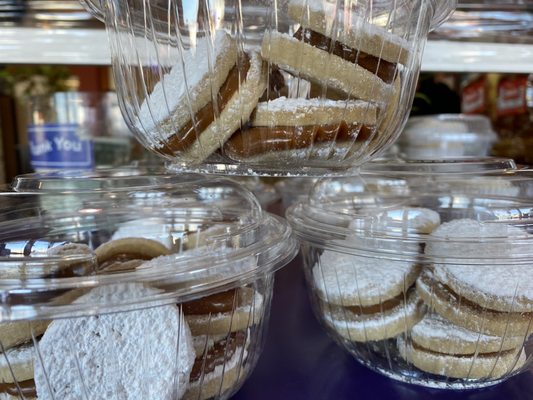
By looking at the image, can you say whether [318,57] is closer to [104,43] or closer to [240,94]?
[240,94]

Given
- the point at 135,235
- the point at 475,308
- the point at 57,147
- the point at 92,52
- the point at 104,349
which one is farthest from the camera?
the point at 57,147

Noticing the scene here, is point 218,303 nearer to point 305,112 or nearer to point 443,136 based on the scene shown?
point 305,112

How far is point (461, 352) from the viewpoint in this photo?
503 millimetres

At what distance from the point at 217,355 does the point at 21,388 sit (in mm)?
182

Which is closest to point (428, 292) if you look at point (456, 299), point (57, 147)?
point (456, 299)

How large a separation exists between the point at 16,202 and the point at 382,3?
1.76 feet

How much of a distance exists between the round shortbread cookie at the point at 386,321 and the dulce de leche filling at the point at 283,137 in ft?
0.72

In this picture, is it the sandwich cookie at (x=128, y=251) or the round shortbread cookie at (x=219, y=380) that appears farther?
the sandwich cookie at (x=128, y=251)

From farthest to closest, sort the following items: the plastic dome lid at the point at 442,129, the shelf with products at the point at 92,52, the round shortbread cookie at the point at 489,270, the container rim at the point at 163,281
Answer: the plastic dome lid at the point at 442,129 < the shelf with products at the point at 92,52 < the round shortbread cookie at the point at 489,270 < the container rim at the point at 163,281

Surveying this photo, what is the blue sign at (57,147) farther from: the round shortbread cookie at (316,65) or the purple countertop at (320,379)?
the round shortbread cookie at (316,65)

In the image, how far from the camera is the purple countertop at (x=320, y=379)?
0.53m

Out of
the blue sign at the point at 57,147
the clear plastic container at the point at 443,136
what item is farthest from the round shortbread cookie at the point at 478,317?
the blue sign at the point at 57,147

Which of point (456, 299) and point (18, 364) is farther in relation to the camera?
point (456, 299)

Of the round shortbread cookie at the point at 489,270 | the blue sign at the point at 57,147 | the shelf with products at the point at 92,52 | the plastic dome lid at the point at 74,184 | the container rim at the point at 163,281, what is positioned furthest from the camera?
the blue sign at the point at 57,147
